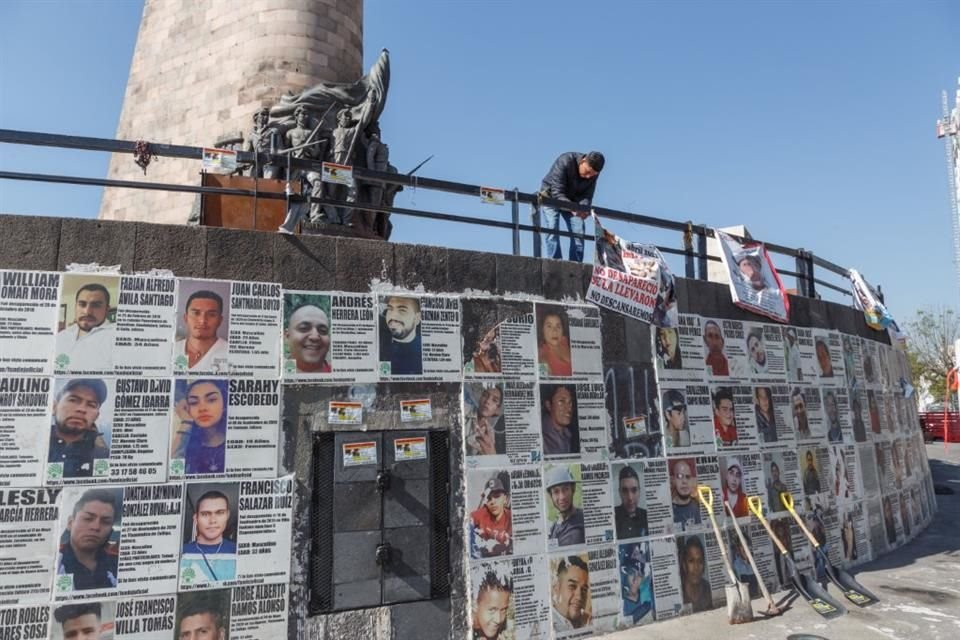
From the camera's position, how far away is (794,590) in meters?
6.53

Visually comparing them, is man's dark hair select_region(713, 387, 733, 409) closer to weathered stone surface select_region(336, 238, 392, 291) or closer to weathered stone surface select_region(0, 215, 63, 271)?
weathered stone surface select_region(336, 238, 392, 291)

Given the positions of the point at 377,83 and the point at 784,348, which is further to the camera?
the point at 377,83

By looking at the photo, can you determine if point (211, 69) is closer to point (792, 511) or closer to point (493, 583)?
point (493, 583)

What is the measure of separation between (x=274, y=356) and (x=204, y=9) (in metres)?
8.12

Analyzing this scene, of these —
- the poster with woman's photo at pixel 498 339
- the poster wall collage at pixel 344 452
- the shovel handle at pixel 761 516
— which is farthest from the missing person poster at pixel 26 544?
the shovel handle at pixel 761 516

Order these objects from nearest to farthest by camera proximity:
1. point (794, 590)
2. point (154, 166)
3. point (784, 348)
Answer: point (794, 590), point (784, 348), point (154, 166)

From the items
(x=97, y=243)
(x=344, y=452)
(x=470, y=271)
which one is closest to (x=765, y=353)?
(x=470, y=271)

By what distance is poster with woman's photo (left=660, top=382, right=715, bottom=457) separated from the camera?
6309 mm

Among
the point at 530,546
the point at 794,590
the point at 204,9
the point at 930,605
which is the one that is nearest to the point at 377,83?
the point at 204,9

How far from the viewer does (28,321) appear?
14.1ft

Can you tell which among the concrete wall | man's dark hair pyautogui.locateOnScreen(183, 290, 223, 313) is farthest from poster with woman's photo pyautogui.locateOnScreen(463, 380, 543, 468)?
man's dark hair pyautogui.locateOnScreen(183, 290, 223, 313)

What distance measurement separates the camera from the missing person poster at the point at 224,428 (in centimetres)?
449

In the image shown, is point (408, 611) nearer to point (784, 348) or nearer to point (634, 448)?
point (634, 448)

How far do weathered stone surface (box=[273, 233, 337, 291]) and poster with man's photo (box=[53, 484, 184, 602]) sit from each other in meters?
1.57
